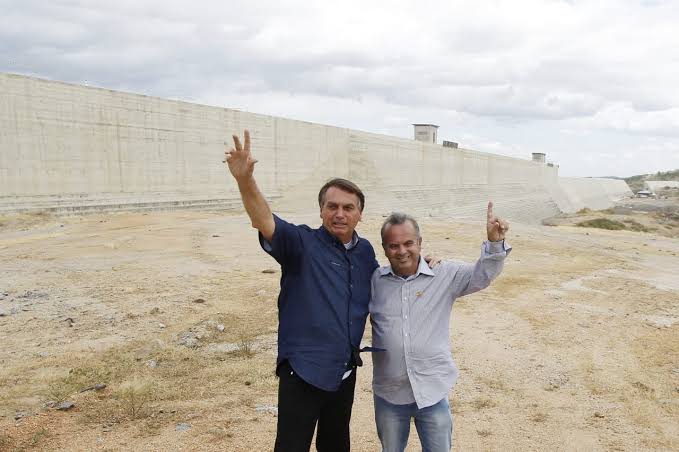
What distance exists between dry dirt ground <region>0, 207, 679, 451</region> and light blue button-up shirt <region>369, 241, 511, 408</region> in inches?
54.8

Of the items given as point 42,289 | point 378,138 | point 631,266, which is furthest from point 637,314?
point 378,138

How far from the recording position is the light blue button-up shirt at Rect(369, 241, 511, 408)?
6.99ft

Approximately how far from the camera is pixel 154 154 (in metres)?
18.2

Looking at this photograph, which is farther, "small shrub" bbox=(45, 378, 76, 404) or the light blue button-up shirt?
"small shrub" bbox=(45, 378, 76, 404)

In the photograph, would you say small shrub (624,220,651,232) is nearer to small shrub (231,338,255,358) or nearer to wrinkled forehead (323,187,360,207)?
small shrub (231,338,255,358)

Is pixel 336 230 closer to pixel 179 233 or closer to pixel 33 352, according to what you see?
pixel 33 352

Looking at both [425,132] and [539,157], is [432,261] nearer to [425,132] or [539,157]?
[425,132]

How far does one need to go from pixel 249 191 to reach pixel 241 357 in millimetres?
3294

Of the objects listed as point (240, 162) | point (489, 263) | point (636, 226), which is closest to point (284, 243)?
point (240, 162)

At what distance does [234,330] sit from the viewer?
5.61m

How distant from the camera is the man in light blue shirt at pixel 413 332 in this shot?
2131 mm

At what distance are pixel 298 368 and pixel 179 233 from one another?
38.8ft

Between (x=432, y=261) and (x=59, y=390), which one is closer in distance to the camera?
(x=432, y=261)

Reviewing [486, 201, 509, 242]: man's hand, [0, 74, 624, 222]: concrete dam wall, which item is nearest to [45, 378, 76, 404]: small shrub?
[486, 201, 509, 242]: man's hand
